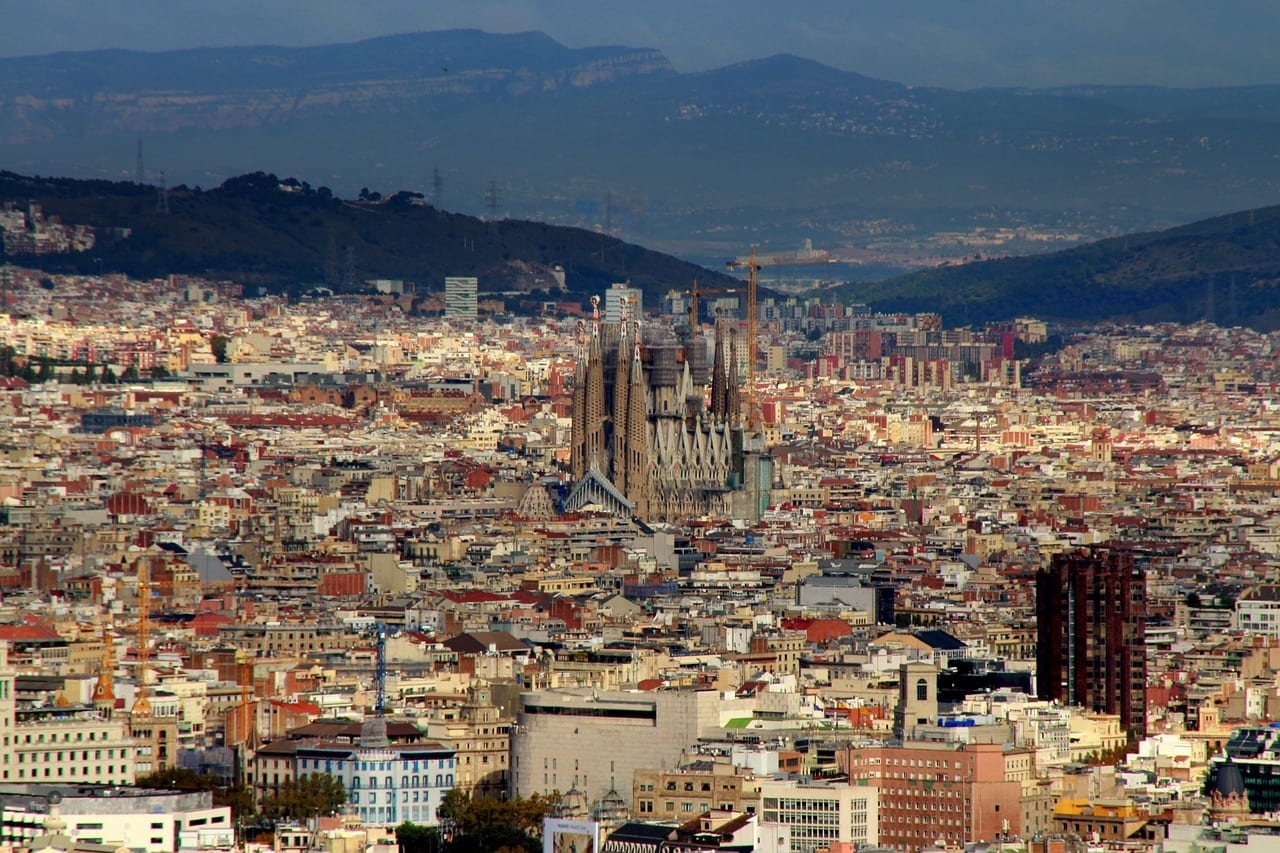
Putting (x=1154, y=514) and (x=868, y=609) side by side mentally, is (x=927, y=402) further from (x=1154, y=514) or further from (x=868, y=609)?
(x=868, y=609)

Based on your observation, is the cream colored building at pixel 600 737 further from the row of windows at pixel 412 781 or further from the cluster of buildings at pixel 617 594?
the row of windows at pixel 412 781

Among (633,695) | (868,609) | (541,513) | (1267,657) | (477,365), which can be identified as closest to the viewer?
(633,695)

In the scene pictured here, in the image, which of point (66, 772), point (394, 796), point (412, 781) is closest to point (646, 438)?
point (412, 781)

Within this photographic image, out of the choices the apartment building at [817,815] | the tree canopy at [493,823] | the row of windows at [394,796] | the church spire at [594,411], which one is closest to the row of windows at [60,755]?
the row of windows at [394,796]

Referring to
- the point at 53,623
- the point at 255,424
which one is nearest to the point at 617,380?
the point at 255,424

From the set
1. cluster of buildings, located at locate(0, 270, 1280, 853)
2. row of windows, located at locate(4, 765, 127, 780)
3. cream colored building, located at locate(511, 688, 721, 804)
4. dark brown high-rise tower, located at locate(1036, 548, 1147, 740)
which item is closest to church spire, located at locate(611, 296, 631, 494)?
cluster of buildings, located at locate(0, 270, 1280, 853)

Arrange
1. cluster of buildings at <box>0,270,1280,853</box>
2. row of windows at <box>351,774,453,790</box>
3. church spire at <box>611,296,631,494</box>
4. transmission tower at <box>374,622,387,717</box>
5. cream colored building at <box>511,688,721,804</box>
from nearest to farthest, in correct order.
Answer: cluster of buildings at <box>0,270,1280,853</box>
row of windows at <box>351,774,453,790</box>
cream colored building at <box>511,688,721,804</box>
transmission tower at <box>374,622,387,717</box>
church spire at <box>611,296,631,494</box>

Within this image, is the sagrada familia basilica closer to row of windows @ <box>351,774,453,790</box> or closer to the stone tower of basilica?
the stone tower of basilica
